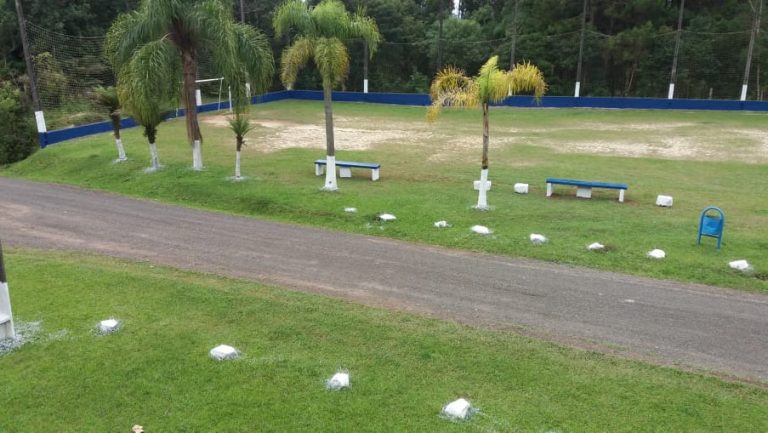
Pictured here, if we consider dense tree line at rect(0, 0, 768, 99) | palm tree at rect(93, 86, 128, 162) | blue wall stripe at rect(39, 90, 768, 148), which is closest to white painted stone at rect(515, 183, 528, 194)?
palm tree at rect(93, 86, 128, 162)

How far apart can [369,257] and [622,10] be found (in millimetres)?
45278

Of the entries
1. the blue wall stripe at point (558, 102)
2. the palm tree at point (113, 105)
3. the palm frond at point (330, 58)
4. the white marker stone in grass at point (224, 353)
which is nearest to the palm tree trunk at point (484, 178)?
the palm frond at point (330, 58)

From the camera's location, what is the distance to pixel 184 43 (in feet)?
69.7

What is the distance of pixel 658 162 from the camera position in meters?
23.7

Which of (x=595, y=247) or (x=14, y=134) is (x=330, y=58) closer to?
(x=595, y=247)

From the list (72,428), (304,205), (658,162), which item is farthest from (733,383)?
(658,162)

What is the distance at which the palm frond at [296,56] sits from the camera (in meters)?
17.9

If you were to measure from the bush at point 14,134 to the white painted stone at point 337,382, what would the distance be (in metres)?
25.8

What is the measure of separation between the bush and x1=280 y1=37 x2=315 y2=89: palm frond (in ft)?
54.3

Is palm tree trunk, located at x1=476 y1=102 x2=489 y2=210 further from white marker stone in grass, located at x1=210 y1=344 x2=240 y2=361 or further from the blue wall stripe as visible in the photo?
the blue wall stripe

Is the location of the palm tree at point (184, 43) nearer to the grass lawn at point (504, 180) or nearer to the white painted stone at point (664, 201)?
the grass lawn at point (504, 180)

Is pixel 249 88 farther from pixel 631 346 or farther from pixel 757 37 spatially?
pixel 757 37

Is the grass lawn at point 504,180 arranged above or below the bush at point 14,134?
below

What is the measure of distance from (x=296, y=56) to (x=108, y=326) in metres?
11.2
